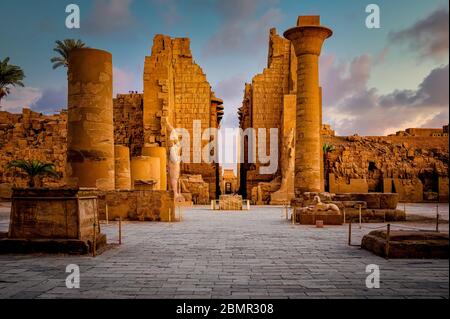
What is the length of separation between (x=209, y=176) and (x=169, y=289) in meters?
24.3

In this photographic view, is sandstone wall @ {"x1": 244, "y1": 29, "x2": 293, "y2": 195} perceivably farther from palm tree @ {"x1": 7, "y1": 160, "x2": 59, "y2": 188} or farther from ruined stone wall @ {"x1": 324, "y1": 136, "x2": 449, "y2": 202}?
palm tree @ {"x1": 7, "y1": 160, "x2": 59, "y2": 188}

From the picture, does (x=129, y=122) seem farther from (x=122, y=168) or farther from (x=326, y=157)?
(x=326, y=157)

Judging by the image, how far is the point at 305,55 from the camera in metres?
18.4

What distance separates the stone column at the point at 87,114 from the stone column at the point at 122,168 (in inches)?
212

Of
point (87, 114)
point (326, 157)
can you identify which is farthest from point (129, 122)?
point (87, 114)

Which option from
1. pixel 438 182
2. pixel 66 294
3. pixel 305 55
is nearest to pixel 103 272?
pixel 66 294

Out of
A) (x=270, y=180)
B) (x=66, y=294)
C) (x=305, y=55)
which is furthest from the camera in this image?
A: (x=270, y=180)

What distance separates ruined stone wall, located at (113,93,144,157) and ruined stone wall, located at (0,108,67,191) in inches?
157

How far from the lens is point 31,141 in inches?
1207

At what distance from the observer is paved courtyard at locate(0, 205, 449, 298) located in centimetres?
436

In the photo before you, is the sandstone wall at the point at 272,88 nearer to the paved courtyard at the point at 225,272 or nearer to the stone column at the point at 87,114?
the stone column at the point at 87,114

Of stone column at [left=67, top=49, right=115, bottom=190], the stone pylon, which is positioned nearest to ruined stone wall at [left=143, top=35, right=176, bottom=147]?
the stone pylon

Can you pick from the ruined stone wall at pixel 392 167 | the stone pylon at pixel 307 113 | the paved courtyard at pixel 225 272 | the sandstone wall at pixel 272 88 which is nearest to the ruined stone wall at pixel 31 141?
the sandstone wall at pixel 272 88
